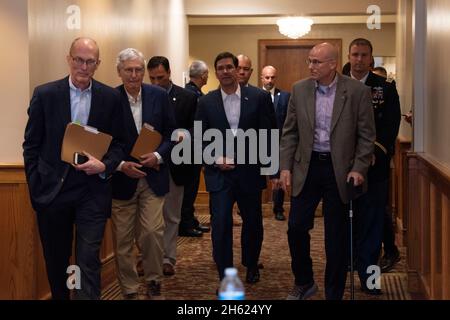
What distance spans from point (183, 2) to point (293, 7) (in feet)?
4.45

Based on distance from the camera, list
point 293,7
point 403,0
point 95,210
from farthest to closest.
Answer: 1. point 293,7
2. point 403,0
3. point 95,210

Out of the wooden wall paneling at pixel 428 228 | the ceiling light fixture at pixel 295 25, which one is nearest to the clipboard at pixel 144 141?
the wooden wall paneling at pixel 428 228

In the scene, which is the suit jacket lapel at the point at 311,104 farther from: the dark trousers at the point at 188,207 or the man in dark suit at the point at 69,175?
the dark trousers at the point at 188,207

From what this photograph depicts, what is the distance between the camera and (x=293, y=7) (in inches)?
364

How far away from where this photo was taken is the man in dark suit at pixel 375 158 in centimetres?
503

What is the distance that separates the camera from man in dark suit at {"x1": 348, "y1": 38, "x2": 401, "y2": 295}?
503cm

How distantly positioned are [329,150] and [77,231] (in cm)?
151

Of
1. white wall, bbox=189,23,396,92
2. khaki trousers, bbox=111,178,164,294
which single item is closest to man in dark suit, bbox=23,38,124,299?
khaki trousers, bbox=111,178,164,294

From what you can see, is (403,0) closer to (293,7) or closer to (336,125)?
(293,7)

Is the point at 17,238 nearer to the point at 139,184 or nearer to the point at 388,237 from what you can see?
the point at 139,184

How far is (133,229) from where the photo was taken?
4750 mm

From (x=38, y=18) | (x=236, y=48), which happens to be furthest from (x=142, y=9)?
(x=236, y=48)

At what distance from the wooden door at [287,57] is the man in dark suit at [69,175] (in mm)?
8224
